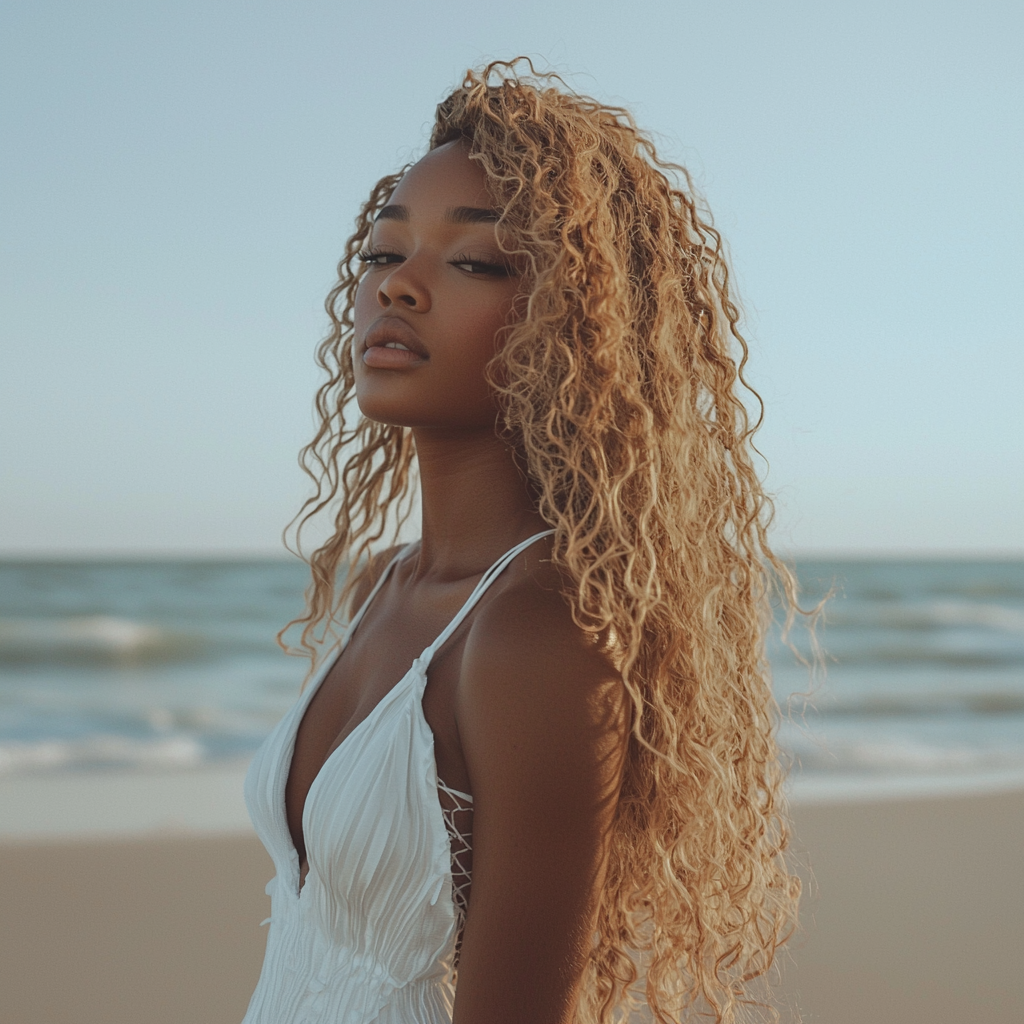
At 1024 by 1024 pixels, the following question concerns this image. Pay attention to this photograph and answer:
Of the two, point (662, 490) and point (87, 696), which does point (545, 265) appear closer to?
point (662, 490)

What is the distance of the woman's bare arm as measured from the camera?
135 cm

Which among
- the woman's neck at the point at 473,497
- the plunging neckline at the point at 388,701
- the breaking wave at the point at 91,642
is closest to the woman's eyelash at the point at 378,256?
the woman's neck at the point at 473,497

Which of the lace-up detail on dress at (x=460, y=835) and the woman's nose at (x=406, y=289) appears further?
the woman's nose at (x=406, y=289)

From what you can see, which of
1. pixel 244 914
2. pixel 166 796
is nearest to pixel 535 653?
pixel 244 914

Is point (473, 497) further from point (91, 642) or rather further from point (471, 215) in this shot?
point (91, 642)

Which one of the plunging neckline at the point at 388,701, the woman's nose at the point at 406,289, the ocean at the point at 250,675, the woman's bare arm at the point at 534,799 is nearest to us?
the woman's bare arm at the point at 534,799

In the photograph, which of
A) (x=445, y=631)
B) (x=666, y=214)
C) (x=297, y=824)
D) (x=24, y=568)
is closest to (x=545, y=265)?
(x=666, y=214)

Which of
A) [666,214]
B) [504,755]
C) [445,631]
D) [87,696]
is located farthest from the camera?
[87,696]

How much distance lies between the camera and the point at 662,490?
5.63 ft

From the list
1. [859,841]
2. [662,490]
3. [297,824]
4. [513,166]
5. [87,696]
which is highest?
[513,166]

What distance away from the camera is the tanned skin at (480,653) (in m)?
1.37

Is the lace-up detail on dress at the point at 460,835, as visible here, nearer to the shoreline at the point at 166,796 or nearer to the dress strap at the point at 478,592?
the dress strap at the point at 478,592

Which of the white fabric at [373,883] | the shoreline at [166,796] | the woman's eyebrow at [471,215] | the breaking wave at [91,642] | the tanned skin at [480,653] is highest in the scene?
the woman's eyebrow at [471,215]

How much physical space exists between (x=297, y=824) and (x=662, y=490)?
0.85 m
